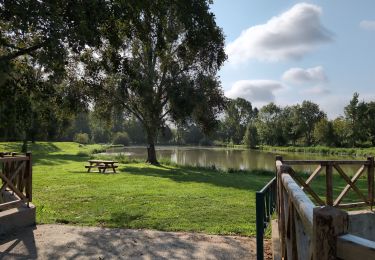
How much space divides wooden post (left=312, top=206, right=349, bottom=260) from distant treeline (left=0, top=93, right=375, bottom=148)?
1341 centimetres

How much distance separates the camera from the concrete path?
685 cm

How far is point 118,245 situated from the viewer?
293 inches

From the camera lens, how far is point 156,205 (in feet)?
37.7

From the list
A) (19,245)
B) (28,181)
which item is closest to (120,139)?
(28,181)

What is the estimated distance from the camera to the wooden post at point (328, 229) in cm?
178

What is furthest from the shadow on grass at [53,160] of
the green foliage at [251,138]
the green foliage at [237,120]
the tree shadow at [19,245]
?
the green foliage at [237,120]

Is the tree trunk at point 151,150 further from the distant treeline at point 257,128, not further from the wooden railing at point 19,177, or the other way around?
the wooden railing at point 19,177

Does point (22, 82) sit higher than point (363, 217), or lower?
higher

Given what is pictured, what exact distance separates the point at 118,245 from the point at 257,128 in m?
98.4

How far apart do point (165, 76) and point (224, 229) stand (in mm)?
23329

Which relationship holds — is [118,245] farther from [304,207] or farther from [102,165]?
[102,165]

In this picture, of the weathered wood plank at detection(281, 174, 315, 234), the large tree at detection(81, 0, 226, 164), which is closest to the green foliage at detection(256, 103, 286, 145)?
the large tree at detection(81, 0, 226, 164)

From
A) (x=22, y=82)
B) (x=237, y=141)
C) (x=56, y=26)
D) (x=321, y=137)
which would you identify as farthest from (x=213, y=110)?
(x=237, y=141)

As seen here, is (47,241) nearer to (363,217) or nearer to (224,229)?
(224,229)
